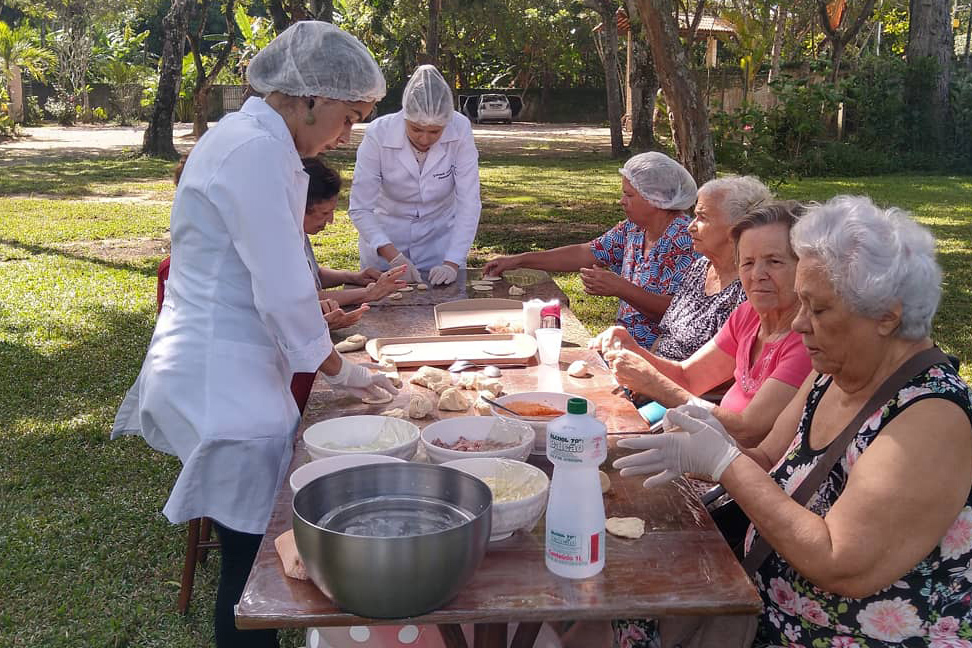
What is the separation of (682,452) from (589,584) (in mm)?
444

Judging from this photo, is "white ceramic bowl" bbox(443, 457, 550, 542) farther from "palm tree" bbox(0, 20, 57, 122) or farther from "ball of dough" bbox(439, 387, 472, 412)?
"palm tree" bbox(0, 20, 57, 122)

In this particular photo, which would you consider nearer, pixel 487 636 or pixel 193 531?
pixel 487 636

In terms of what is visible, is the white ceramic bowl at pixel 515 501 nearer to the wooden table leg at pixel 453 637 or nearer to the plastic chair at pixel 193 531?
the wooden table leg at pixel 453 637

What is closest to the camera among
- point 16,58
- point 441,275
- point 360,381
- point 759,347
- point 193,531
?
point 360,381

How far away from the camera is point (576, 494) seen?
158 cm

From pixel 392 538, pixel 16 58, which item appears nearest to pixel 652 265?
pixel 392 538

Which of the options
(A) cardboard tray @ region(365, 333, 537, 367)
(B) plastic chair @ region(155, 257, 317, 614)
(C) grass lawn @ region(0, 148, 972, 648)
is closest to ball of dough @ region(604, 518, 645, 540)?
(A) cardboard tray @ region(365, 333, 537, 367)

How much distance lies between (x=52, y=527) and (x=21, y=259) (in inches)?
242

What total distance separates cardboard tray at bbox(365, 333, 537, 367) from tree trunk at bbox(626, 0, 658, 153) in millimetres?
13378

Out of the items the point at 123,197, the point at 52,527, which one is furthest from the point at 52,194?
the point at 52,527

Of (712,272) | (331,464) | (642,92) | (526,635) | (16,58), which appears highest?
(16,58)

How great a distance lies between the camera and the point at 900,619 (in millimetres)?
1782

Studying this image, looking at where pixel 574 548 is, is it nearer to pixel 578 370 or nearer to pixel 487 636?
pixel 487 636

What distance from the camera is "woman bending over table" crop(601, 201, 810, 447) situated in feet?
8.45
